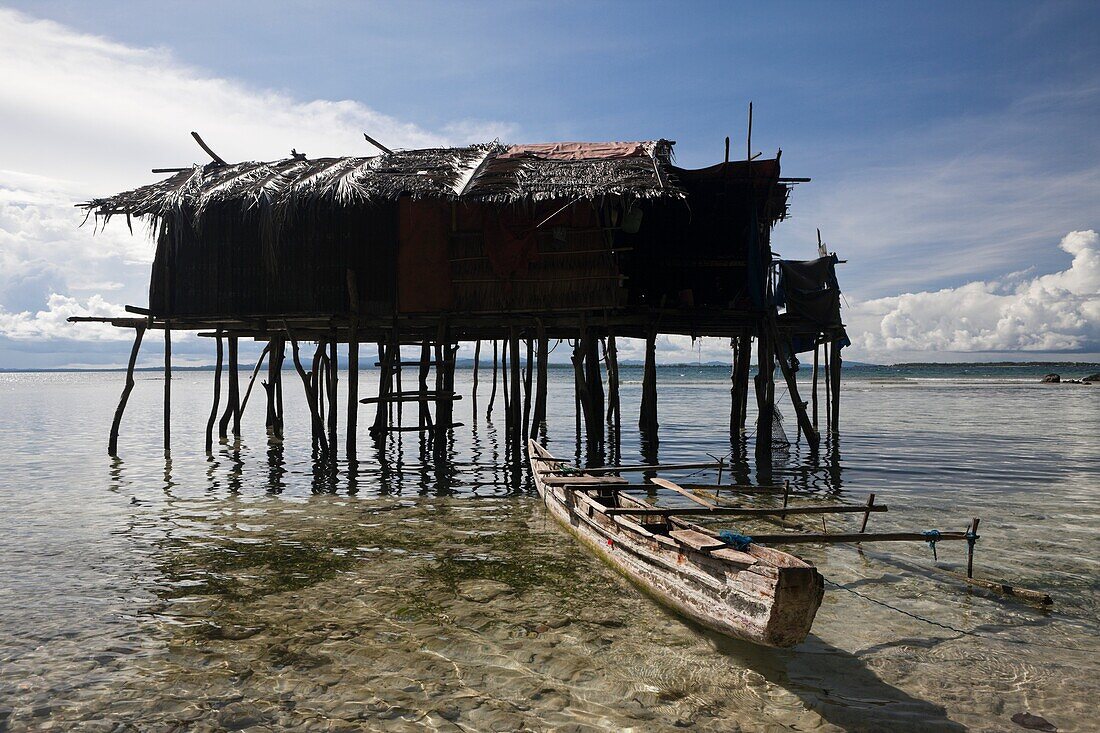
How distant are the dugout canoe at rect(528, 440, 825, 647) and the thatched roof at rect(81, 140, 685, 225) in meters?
6.85

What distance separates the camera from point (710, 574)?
5.45 meters

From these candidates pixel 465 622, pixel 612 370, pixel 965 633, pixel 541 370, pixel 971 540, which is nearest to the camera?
pixel 965 633

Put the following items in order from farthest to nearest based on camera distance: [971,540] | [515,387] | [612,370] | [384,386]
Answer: [612,370] < [384,386] < [515,387] < [971,540]

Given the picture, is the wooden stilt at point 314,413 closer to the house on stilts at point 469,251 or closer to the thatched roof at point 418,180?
the house on stilts at point 469,251

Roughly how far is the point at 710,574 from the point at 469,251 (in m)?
10.1

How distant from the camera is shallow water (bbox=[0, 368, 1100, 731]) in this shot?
4.68m

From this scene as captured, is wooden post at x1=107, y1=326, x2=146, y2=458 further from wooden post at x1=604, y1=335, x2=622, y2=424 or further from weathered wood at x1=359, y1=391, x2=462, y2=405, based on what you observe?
wooden post at x1=604, y1=335, x2=622, y2=424

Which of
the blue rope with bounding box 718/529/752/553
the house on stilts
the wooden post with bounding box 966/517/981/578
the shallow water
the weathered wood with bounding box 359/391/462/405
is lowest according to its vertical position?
the shallow water

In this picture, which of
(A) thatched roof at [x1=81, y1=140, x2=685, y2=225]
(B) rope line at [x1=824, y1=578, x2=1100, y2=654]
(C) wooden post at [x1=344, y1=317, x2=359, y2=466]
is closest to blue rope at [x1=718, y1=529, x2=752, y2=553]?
(B) rope line at [x1=824, y1=578, x2=1100, y2=654]

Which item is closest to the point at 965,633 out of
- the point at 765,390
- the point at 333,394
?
the point at 765,390

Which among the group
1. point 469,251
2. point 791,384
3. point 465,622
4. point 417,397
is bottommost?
point 465,622

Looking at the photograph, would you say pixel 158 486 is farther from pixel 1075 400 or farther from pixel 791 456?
pixel 1075 400

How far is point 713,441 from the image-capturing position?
19547 millimetres

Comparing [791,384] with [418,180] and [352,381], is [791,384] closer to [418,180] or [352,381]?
[418,180]
